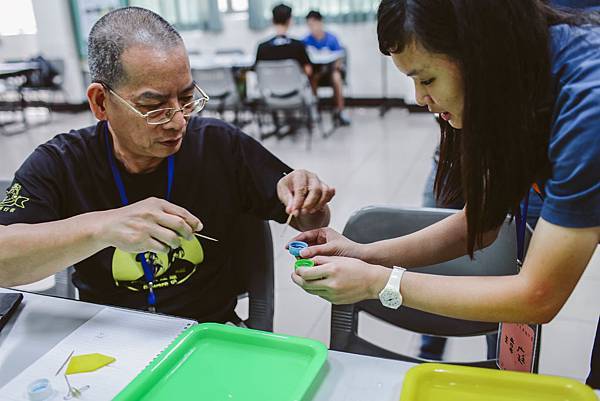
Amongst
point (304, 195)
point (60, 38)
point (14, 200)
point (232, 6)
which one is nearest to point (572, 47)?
point (304, 195)

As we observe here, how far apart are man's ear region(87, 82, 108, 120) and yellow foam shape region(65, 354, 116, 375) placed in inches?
24.1

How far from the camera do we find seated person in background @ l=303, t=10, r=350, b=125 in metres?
6.46

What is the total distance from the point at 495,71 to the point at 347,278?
1.51 ft

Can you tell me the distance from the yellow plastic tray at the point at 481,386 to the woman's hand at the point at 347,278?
168mm

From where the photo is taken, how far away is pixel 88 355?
1105 mm

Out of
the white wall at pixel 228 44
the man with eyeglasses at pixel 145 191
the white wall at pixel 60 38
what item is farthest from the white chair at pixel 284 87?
the man with eyeglasses at pixel 145 191

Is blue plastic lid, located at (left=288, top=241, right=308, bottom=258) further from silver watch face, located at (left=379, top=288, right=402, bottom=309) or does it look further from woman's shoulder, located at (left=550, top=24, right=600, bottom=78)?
woman's shoulder, located at (left=550, top=24, right=600, bottom=78)

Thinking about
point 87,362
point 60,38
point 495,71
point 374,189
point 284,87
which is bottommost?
point 374,189

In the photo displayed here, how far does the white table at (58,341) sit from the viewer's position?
1.00 meters

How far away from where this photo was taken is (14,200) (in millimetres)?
1340

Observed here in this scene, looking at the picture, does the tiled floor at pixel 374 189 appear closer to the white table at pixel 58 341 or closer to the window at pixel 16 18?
the white table at pixel 58 341

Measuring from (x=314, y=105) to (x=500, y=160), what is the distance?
5291mm

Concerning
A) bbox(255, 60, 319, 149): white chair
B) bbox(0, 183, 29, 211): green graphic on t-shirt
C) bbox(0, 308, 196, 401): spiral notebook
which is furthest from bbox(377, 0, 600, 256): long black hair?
bbox(255, 60, 319, 149): white chair

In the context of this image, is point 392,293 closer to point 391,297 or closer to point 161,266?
point 391,297
